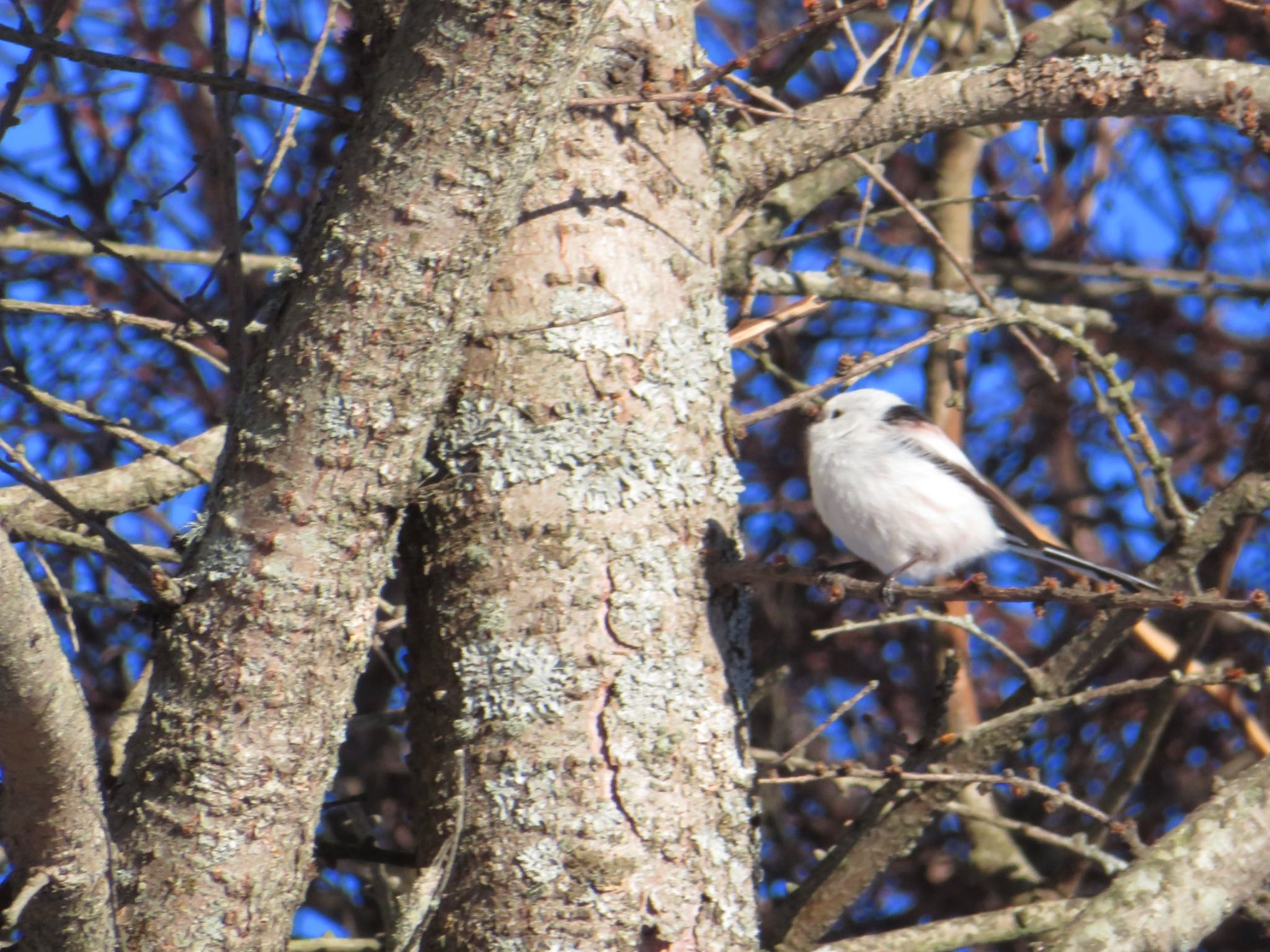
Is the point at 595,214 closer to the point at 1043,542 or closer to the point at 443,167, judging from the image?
the point at 443,167

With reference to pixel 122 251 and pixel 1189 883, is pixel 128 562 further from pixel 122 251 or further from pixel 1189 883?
pixel 1189 883

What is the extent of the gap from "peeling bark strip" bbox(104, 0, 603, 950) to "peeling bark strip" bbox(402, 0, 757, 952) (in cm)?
30

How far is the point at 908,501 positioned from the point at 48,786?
2297 millimetres

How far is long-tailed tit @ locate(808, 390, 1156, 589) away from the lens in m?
3.43

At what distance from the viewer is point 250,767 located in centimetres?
205

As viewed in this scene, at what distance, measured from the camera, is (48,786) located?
5.53 ft

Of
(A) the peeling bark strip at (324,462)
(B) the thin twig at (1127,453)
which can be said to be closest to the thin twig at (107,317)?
(A) the peeling bark strip at (324,462)

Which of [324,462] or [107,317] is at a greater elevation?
[107,317]

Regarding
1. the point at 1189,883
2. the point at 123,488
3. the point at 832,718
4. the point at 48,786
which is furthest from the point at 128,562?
the point at 1189,883

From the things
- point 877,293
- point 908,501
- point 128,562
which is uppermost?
point 877,293

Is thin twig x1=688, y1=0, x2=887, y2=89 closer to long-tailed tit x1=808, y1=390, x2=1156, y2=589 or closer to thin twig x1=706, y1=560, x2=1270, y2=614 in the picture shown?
thin twig x1=706, y1=560, x2=1270, y2=614

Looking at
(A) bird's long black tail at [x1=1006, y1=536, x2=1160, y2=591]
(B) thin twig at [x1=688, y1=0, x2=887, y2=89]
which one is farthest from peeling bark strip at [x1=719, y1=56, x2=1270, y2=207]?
(A) bird's long black tail at [x1=1006, y1=536, x2=1160, y2=591]

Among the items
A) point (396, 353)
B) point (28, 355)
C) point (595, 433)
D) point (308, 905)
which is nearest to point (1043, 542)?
point (595, 433)

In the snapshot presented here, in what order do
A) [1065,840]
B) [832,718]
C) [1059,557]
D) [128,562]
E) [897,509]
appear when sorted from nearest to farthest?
[128,562] → [832,718] → [1065,840] → [897,509] → [1059,557]
